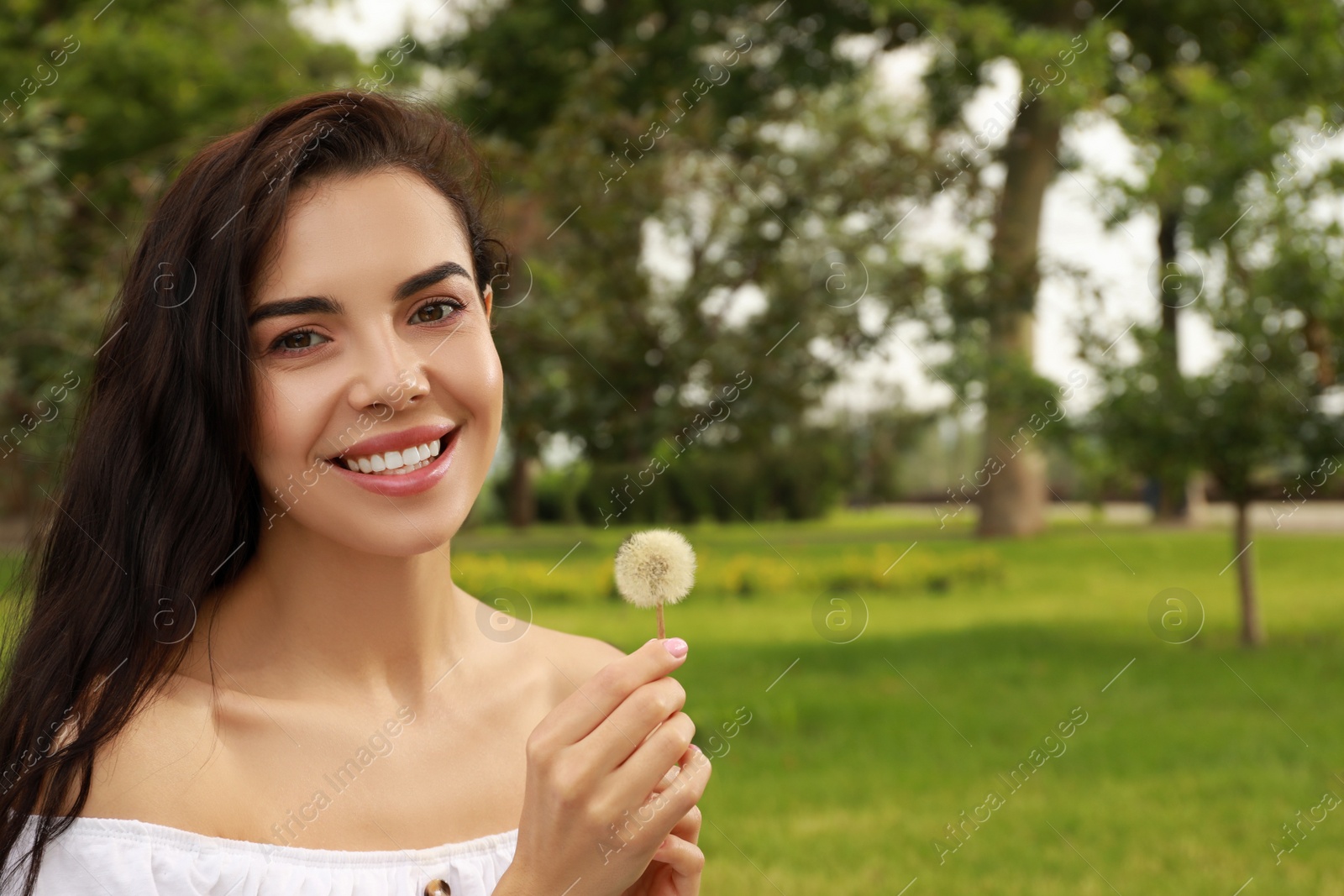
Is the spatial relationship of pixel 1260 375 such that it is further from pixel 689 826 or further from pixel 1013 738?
pixel 689 826

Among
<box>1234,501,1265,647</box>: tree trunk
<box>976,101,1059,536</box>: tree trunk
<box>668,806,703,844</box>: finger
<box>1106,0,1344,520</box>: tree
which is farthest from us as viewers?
<box>1234,501,1265,647</box>: tree trunk

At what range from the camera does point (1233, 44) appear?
46.3 feet

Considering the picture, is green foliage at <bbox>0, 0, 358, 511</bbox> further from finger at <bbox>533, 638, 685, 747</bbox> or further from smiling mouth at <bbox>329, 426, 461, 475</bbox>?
finger at <bbox>533, 638, 685, 747</bbox>

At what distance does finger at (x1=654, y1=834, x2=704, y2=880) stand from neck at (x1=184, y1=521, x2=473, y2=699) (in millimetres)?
624

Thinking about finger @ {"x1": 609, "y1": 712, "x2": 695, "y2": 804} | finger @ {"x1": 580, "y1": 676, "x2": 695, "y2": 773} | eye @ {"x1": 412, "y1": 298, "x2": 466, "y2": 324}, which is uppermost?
eye @ {"x1": 412, "y1": 298, "x2": 466, "y2": 324}

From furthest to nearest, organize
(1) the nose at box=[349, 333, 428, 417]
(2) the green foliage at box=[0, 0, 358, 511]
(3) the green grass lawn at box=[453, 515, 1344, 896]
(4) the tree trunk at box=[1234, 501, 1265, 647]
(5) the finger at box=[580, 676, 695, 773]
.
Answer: (4) the tree trunk at box=[1234, 501, 1265, 647] → (2) the green foliage at box=[0, 0, 358, 511] → (3) the green grass lawn at box=[453, 515, 1344, 896] → (1) the nose at box=[349, 333, 428, 417] → (5) the finger at box=[580, 676, 695, 773]

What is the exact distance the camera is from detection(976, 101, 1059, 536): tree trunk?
8.79m

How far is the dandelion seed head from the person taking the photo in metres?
1.90

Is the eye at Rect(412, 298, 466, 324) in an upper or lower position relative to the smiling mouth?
upper

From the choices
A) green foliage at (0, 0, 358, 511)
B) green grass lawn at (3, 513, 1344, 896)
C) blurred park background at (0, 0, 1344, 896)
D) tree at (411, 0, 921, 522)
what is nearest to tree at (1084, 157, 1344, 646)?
blurred park background at (0, 0, 1344, 896)

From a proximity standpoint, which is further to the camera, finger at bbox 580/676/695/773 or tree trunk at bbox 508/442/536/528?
tree trunk at bbox 508/442/536/528

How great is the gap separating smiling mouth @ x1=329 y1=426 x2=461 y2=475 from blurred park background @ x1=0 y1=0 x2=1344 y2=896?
2.24 metres

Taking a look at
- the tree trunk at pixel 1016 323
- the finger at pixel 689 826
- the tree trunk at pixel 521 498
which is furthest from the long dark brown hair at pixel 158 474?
the tree trunk at pixel 521 498

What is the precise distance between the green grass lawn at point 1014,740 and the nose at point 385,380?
12.8 feet
